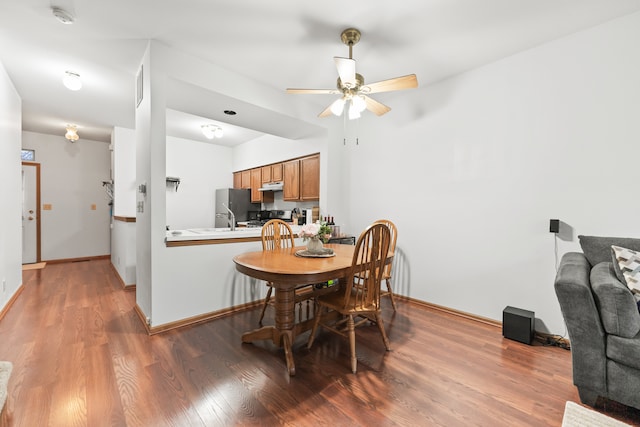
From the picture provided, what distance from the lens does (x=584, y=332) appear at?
161 centimetres

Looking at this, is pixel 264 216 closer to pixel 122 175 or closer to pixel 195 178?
pixel 195 178

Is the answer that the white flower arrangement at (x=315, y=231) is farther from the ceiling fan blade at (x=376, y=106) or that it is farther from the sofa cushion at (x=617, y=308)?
the sofa cushion at (x=617, y=308)

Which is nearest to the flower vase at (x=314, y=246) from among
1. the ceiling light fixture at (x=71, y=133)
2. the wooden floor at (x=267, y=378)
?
the wooden floor at (x=267, y=378)

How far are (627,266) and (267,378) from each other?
242cm

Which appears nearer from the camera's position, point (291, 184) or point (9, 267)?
point (9, 267)

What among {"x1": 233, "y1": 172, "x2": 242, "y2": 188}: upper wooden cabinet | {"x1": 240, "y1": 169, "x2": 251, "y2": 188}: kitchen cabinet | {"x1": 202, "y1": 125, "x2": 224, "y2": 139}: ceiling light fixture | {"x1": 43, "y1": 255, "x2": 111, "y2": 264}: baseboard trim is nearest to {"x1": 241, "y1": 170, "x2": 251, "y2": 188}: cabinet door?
{"x1": 240, "y1": 169, "x2": 251, "y2": 188}: kitchen cabinet

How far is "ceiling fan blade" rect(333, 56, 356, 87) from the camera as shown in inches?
79.2

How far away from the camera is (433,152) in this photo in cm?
322

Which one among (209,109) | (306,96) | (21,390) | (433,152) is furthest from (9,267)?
(433,152)

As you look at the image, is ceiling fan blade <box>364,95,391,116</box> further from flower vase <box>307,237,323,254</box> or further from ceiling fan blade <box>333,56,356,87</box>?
flower vase <box>307,237,323,254</box>

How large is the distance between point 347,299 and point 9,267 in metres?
3.83

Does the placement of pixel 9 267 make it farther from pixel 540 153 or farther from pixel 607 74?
pixel 607 74

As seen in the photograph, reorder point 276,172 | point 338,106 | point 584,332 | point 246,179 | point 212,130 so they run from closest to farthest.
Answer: point 584,332, point 338,106, point 212,130, point 276,172, point 246,179

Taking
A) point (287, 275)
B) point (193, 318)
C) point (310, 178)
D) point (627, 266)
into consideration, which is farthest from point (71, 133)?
point (627, 266)
